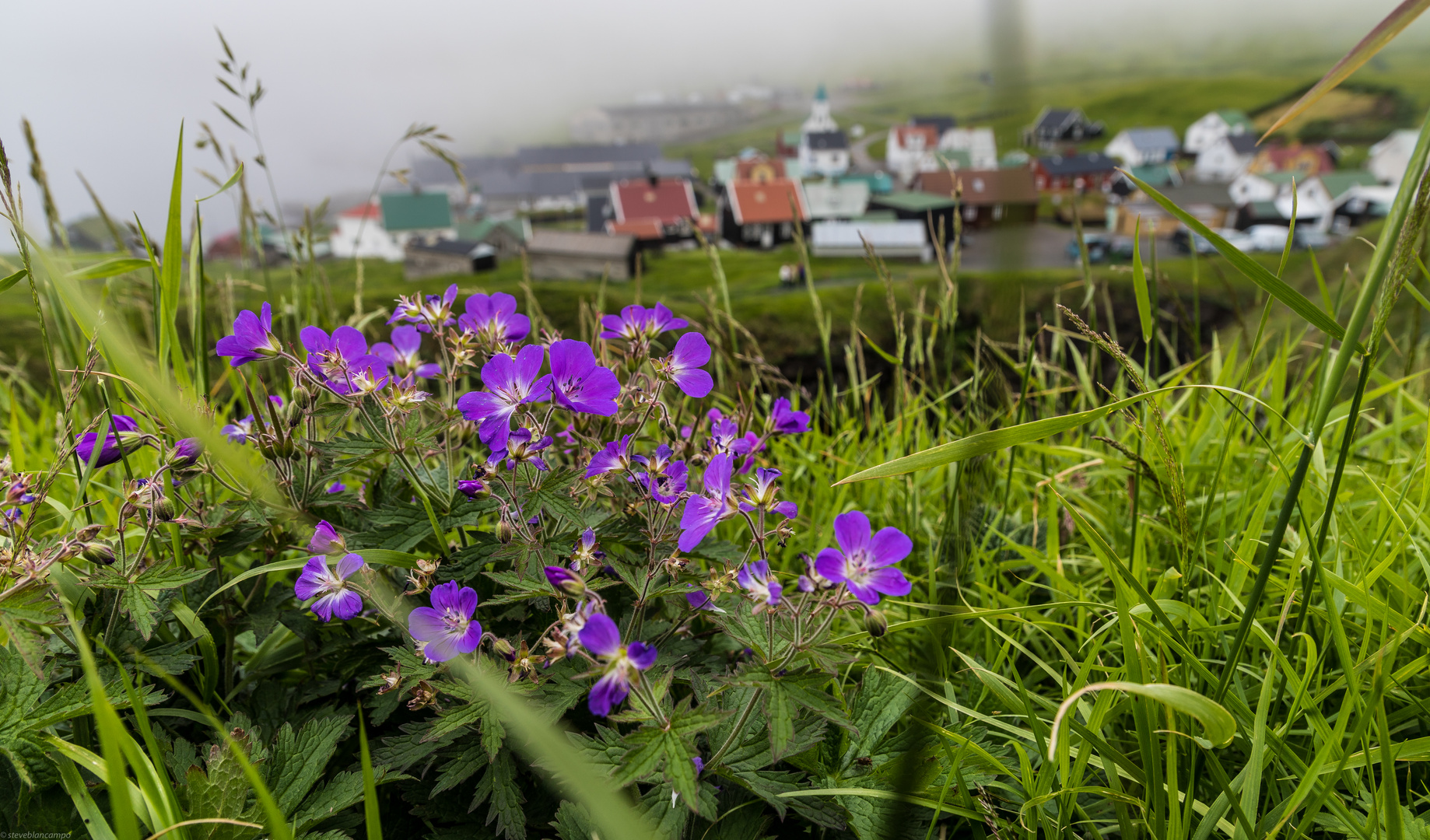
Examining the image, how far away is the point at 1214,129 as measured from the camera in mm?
7410

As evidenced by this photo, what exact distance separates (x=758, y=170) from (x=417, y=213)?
133 inches

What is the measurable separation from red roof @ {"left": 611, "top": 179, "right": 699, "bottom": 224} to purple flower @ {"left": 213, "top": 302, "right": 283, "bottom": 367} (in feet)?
20.0

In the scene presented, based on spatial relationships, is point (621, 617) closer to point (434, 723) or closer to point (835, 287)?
point (434, 723)

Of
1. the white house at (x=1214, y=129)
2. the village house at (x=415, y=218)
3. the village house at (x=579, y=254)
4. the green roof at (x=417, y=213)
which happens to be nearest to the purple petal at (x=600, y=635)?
the village house at (x=579, y=254)

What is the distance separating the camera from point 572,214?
25.9 ft

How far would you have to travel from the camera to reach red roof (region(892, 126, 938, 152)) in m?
7.29

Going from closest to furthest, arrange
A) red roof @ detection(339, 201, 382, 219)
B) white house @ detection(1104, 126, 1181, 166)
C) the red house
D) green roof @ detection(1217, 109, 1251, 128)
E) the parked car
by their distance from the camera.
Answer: the parked car, the red house, green roof @ detection(1217, 109, 1251, 128), red roof @ detection(339, 201, 382, 219), white house @ detection(1104, 126, 1181, 166)

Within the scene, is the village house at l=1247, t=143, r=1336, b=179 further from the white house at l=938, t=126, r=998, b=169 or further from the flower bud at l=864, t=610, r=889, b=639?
the flower bud at l=864, t=610, r=889, b=639

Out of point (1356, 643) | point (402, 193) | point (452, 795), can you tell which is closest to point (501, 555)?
point (452, 795)

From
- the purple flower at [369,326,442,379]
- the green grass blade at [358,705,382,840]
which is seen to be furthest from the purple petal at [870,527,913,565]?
the purple flower at [369,326,442,379]

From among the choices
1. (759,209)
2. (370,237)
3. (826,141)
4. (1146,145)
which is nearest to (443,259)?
(370,237)

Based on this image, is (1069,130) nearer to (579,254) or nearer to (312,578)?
(579,254)

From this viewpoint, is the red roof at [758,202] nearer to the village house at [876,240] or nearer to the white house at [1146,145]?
the village house at [876,240]

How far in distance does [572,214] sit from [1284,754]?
310 inches
